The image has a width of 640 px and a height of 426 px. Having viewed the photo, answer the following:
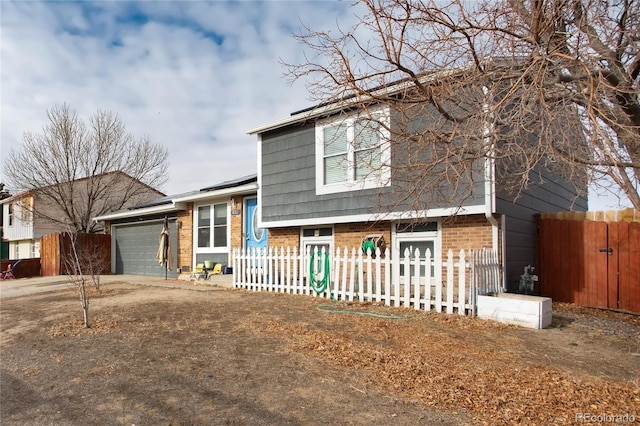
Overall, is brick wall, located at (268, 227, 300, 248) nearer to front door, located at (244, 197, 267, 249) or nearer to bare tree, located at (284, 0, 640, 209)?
→ front door, located at (244, 197, 267, 249)

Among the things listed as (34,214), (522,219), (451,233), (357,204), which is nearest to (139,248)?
(357,204)

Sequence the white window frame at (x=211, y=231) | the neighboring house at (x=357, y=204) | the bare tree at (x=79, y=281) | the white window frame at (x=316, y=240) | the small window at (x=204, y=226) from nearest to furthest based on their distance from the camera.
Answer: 1. the bare tree at (x=79, y=281)
2. the neighboring house at (x=357, y=204)
3. the white window frame at (x=316, y=240)
4. the white window frame at (x=211, y=231)
5. the small window at (x=204, y=226)

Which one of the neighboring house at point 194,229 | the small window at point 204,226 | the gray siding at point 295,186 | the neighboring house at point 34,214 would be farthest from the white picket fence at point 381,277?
the neighboring house at point 34,214

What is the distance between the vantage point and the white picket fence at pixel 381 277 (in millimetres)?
7082

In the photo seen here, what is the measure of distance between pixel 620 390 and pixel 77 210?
2515 cm

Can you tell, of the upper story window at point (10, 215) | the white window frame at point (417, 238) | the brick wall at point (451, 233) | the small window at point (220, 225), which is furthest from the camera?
the upper story window at point (10, 215)

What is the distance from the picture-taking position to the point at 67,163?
21.9 m

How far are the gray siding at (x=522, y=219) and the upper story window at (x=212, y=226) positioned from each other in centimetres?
845

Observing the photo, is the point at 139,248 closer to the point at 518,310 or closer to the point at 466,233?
the point at 466,233

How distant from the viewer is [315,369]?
4.24 meters

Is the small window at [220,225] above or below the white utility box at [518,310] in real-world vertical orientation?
above

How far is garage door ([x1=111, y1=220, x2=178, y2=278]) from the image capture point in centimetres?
1603

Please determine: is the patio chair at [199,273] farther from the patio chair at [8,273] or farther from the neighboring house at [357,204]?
the patio chair at [8,273]

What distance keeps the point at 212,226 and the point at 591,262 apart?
10.6 metres
